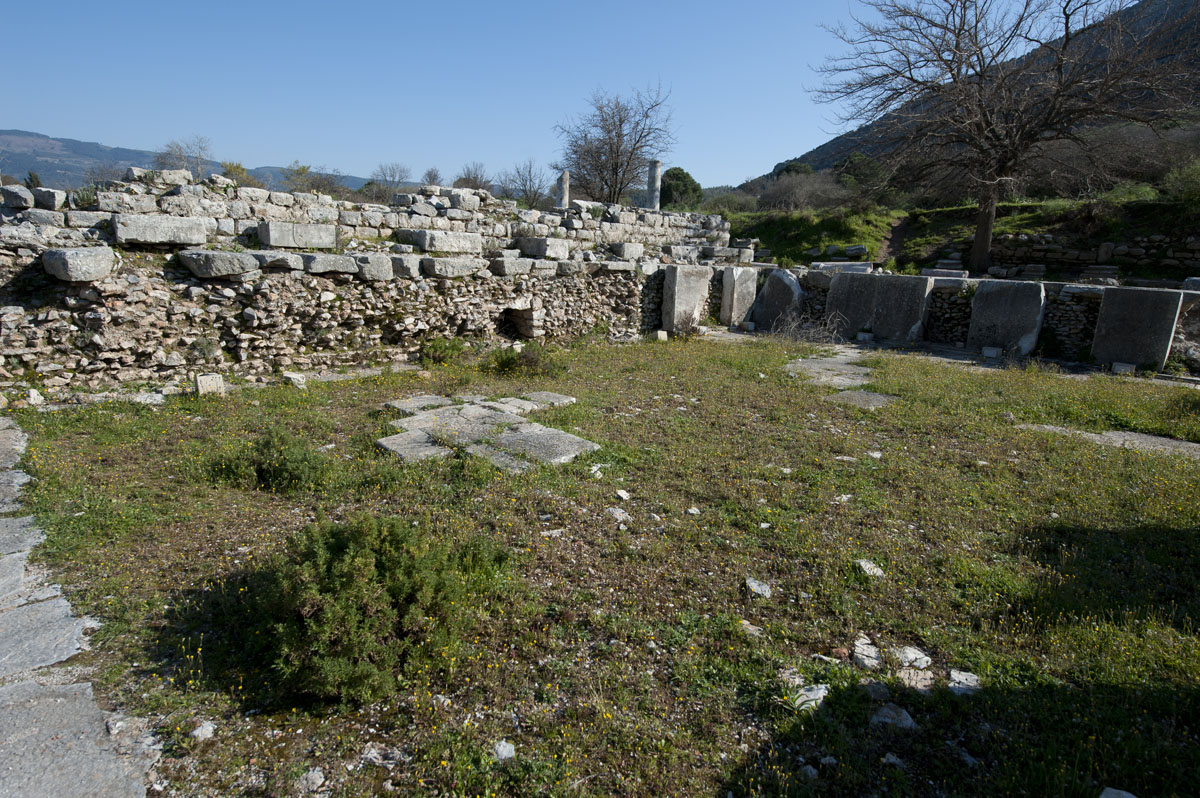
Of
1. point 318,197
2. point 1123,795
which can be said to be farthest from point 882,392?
point 318,197

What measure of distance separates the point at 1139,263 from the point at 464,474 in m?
19.1

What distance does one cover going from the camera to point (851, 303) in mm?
12609

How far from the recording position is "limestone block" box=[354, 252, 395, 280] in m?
8.34

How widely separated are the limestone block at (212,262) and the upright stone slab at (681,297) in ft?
24.3

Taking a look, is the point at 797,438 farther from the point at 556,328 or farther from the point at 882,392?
the point at 556,328

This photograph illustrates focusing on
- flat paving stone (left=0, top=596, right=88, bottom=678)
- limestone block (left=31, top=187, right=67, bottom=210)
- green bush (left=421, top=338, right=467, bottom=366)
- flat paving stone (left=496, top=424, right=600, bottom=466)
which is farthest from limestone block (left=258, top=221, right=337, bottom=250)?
flat paving stone (left=0, top=596, right=88, bottom=678)

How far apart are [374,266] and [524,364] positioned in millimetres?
2462

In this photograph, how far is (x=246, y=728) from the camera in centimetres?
234

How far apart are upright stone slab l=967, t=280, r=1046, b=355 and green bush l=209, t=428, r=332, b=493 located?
11.2 metres

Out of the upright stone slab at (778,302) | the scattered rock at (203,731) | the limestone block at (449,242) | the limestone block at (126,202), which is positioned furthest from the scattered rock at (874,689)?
the upright stone slab at (778,302)

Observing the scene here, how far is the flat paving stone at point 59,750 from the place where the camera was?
6.58 feet

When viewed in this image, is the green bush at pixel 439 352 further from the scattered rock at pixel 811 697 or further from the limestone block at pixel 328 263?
the scattered rock at pixel 811 697

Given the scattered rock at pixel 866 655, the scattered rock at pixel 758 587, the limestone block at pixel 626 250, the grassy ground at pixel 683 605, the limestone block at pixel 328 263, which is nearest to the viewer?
the grassy ground at pixel 683 605

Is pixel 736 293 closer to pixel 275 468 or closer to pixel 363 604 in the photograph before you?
pixel 275 468
